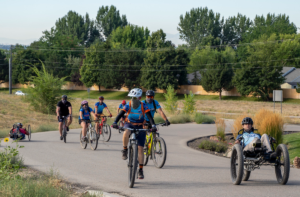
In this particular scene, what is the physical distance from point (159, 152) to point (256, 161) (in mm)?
2781

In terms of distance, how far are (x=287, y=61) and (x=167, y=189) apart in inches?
2983

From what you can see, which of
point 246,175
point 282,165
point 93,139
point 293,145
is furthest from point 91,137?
point 293,145

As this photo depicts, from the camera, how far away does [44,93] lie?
33.7 meters

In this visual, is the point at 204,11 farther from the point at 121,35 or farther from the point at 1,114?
the point at 1,114

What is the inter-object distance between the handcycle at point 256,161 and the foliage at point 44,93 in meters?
27.8

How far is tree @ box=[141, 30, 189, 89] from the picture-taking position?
72188 millimetres

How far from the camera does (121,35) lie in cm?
9850

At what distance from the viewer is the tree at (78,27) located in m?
117

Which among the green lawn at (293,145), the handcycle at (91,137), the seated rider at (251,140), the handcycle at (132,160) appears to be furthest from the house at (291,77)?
the handcycle at (132,160)

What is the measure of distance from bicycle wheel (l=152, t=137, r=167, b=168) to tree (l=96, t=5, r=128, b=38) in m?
112

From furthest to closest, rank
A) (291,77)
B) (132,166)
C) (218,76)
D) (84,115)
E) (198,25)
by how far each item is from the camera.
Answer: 1. (198,25)
2. (291,77)
3. (218,76)
4. (84,115)
5. (132,166)

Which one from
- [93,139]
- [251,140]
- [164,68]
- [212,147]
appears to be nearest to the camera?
[251,140]

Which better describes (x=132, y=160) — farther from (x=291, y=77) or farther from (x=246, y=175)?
(x=291, y=77)

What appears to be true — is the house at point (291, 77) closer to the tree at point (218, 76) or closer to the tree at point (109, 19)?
the tree at point (218, 76)
